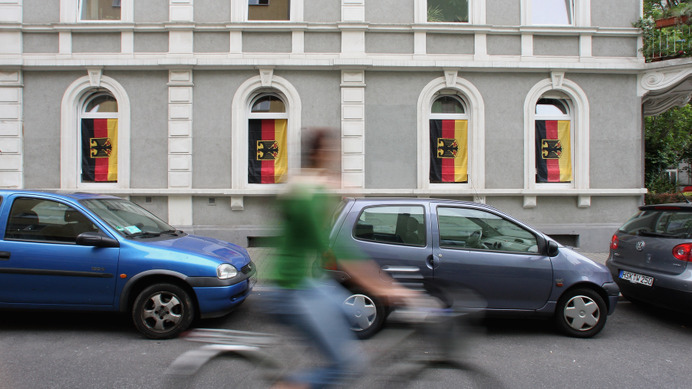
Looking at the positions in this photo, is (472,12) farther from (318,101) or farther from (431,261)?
(431,261)

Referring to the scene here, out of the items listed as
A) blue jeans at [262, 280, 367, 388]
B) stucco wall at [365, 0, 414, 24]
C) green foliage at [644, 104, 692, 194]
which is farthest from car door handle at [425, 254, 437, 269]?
green foliage at [644, 104, 692, 194]

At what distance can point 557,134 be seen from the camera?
971 centimetres

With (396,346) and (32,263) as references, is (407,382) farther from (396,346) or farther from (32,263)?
(32,263)

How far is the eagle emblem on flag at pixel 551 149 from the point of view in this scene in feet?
31.8

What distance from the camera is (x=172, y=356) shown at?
157 inches

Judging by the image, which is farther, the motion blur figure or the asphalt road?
the asphalt road

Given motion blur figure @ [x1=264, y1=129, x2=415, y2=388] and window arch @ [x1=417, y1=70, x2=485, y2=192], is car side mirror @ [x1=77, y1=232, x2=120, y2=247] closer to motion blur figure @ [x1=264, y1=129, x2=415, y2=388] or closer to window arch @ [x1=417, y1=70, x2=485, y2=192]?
motion blur figure @ [x1=264, y1=129, x2=415, y2=388]

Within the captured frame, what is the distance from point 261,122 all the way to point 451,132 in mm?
4635

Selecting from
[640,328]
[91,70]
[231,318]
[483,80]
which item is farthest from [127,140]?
[640,328]

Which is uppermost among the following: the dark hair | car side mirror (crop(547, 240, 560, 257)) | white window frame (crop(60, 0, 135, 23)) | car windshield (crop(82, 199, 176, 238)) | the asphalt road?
white window frame (crop(60, 0, 135, 23))

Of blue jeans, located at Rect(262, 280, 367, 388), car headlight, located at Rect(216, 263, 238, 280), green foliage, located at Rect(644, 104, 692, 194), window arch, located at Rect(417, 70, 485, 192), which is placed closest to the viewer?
blue jeans, located at Rect(262, 280, 367, 388)

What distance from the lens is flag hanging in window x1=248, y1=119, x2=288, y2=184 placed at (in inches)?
376

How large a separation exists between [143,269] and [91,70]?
7.30 meters

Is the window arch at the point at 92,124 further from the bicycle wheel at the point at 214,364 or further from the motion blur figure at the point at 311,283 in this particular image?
the motion blur figure at the point at 311,283
